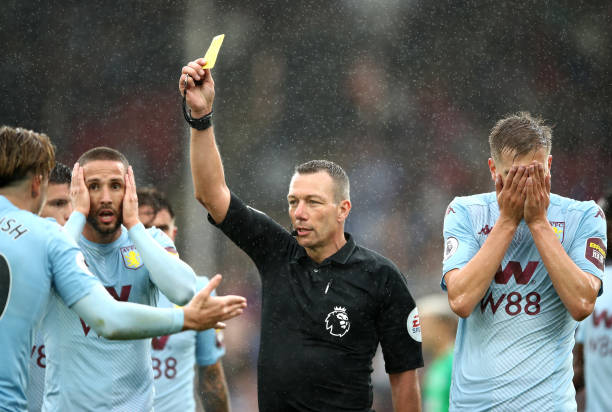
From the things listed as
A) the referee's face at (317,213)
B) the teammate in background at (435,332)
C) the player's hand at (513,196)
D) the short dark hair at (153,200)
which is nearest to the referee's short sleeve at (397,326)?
the referee's face at (317,213)

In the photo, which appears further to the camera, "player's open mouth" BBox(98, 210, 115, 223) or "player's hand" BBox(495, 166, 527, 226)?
"player's open mouth" BBox(98, 210, 115, 223)

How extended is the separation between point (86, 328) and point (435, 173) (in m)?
7.33

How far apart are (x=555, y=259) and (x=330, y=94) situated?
8168 millimetres

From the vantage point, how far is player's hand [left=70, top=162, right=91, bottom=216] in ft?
12.6

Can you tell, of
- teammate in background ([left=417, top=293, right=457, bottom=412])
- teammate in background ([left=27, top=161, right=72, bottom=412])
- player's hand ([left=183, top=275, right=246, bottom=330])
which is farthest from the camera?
teammate in background ([left=417, top=293, right=457, bottom=412])

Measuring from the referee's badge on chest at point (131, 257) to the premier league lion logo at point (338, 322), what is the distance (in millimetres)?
940

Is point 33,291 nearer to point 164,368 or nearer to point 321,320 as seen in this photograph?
point 321,320

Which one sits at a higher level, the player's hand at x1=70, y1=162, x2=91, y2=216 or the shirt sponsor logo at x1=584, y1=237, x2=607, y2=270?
the player's hand at x1=70, y1=162, x2=91, y2=216

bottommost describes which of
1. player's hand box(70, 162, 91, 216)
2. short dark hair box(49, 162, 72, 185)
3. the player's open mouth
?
the player's open mouth

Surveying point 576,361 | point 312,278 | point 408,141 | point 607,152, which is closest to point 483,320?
point 312,278

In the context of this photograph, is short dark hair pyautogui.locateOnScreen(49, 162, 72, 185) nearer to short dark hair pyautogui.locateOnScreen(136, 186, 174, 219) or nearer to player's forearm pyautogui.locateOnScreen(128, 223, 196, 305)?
short dark hair pyautogui.locateOnScreen(136, 186, 174, 219)

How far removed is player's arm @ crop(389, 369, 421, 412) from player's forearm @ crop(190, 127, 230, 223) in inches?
46.1

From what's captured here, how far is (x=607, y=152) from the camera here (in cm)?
1091

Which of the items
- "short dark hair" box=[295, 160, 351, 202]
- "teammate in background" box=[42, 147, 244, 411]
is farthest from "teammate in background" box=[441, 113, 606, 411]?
"teammate in background" box=[42, 147, 244, 411]
